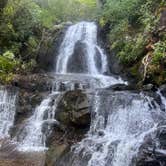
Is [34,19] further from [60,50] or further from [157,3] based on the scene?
[157,3]

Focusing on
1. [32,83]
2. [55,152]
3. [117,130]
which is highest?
[32,83]

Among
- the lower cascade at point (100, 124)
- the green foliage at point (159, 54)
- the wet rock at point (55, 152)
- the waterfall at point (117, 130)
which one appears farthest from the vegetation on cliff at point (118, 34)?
the wet rock at point (55, 152)

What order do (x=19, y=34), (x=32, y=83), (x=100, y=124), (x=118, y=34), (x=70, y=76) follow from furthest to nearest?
(x=19, y=34) → (x=118, y=34) → (x=70, y=76) → (x=32, y=83) → (x=100, y=124)

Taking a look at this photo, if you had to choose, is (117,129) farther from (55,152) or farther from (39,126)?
(39,126)

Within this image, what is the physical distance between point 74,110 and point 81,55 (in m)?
8.36

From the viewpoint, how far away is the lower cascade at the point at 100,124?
10.5m

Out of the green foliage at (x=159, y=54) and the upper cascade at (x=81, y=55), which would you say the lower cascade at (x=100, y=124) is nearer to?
the green foliage at (x=159, y=54)

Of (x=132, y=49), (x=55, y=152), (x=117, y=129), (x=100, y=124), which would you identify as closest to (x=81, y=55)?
(x=132, y=49)

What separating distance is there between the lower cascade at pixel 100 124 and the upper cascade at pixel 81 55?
2406mm

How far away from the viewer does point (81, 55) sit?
20.9 meters

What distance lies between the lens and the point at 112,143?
35.8 ft

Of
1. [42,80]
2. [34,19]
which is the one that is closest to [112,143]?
[42,80]

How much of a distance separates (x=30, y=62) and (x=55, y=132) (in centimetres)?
724

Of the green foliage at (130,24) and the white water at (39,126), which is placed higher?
the green foliage at (130,24)
